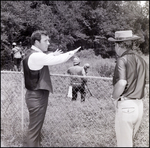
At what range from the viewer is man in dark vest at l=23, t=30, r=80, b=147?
10.4ft

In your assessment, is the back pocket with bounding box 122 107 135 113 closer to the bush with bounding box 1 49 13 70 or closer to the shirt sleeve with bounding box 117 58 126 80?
the shirt sleeve with bounding box 117 58 126 80

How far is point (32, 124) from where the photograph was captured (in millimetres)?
3486

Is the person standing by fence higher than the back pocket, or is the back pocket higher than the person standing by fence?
the back pocket

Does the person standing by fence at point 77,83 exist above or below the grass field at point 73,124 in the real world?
above

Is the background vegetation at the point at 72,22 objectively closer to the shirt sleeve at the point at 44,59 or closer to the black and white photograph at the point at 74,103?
the black and white photograph at the point at 74,103

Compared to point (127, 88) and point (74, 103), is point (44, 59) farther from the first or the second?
point (74, 103)

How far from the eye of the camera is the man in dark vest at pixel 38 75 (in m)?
3.17

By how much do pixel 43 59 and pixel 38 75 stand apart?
10.4 inches

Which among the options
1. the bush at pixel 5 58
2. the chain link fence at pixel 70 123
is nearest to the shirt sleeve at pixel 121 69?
the chain link fence at pixel 70 123

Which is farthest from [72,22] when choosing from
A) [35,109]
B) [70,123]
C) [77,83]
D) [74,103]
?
[35,109]

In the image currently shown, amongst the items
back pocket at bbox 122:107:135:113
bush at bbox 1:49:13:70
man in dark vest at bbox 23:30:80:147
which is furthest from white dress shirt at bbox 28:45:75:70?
bush at bbox 1:49:13:70

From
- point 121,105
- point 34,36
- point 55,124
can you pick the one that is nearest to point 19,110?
point 55,124

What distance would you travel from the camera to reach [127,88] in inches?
111

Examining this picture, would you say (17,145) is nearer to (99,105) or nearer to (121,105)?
(99,105)
